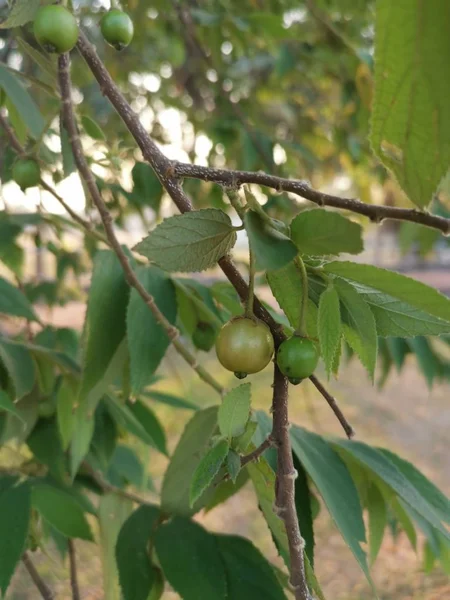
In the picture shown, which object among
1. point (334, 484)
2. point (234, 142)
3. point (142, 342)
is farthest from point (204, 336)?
point (234, 142)

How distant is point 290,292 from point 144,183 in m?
0.55

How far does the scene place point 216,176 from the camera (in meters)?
0.26

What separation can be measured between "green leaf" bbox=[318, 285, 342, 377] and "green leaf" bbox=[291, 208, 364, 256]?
0.03m

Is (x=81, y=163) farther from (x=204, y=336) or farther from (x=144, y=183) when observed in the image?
(x=144, y=183)

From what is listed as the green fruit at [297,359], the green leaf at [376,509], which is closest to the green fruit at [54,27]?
the green fruit at [297,359]

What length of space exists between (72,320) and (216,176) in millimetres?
3918

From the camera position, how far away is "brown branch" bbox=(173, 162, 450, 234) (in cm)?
21

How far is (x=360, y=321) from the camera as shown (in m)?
0.27

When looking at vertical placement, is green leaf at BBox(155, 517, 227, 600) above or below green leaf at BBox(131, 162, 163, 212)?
below

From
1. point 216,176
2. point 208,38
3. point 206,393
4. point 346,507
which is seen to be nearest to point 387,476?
point 346,507

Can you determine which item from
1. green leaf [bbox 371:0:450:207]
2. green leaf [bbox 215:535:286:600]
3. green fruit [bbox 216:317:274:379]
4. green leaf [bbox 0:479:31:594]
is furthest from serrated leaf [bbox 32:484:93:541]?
green leaf [bbox 371:0:450:207]

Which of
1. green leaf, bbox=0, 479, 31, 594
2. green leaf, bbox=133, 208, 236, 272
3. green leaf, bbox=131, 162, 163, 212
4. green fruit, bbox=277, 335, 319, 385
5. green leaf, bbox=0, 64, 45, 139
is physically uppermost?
green leaf, bbox=131, 162, 163, 212

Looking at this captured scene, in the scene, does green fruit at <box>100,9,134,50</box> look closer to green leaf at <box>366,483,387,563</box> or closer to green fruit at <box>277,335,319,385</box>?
green fruit at <box>277,335,319,385</box>

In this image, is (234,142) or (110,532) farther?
(234,142)
